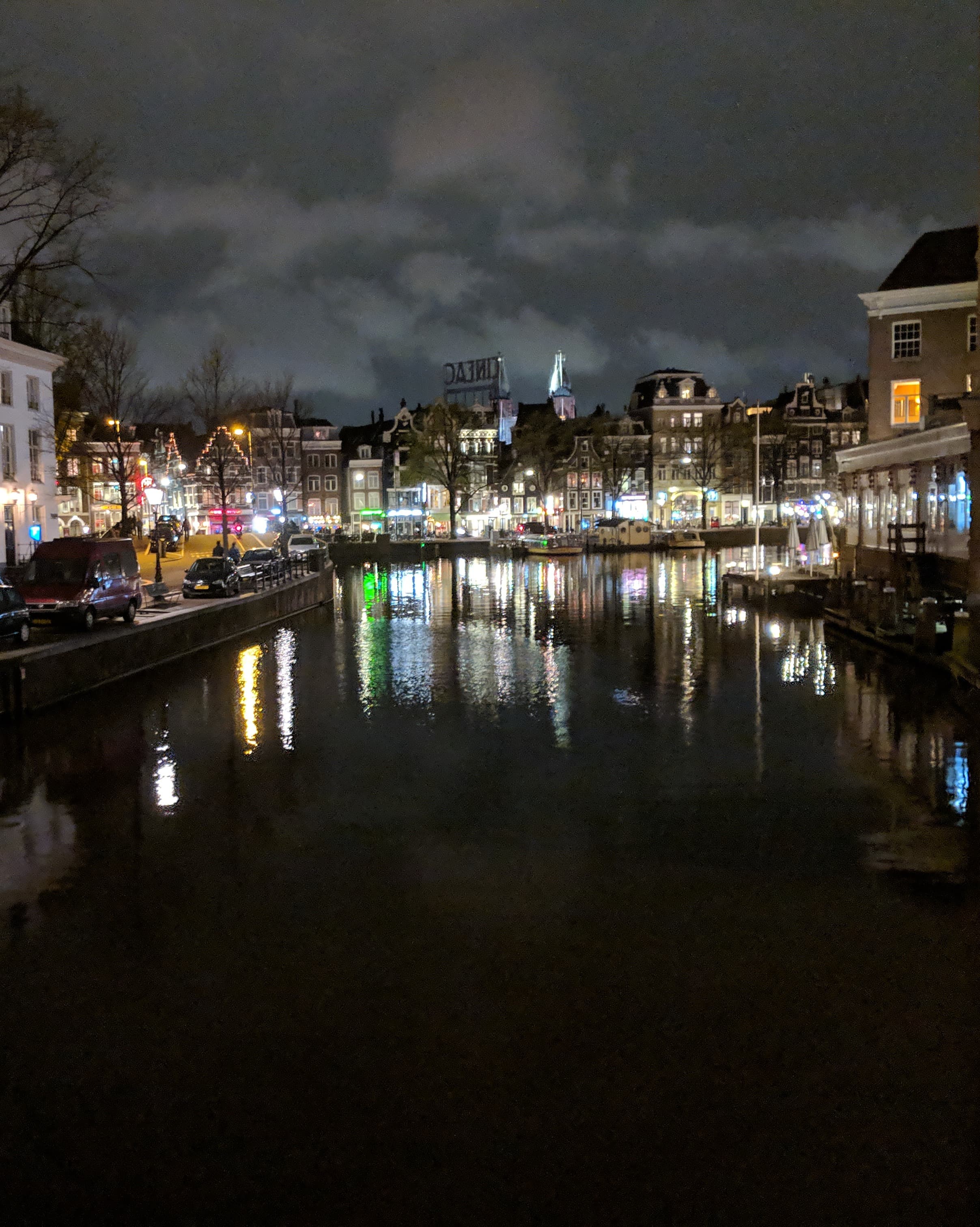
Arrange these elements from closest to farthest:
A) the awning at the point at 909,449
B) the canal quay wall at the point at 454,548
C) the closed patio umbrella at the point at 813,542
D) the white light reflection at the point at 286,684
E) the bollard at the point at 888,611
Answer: the white light reflection at the point at 286,684, the bollard at the point at 888,611, the awning at the point at 909,449, the closed patio umbrella at the point at 813,542, the canal quay wall at the point at 454,548

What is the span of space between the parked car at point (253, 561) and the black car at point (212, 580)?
1446mm

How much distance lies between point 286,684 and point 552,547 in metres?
51.4

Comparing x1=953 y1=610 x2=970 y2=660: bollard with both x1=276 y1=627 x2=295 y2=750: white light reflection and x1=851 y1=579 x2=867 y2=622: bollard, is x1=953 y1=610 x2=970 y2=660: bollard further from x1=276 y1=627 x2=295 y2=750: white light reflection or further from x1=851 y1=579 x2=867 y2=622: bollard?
x1=276 y1=627 x2=295 y2=750: white light reflection

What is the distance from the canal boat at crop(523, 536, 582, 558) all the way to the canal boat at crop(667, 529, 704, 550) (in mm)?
8355

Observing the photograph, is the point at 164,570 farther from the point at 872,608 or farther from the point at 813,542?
the point at 872,608

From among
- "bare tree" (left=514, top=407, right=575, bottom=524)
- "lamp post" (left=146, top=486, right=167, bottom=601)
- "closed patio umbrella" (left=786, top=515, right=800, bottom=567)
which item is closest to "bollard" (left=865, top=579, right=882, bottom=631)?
"closed patio umbrella" (left=786, top=515, right=800, bottom=567)

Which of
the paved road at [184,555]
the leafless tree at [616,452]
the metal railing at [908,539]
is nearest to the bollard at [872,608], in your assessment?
the metal railing at [908,539]

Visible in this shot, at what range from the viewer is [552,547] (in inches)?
2773

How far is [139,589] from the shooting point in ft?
94.3

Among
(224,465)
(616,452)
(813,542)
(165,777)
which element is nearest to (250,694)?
(165,777)

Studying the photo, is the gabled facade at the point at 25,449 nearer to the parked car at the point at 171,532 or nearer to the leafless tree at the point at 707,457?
the parked car at the point at 171,532

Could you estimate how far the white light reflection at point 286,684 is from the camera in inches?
591

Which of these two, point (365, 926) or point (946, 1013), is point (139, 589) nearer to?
point (365, 926)

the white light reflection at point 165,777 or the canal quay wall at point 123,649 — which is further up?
the canal quay wall at point 123,649
